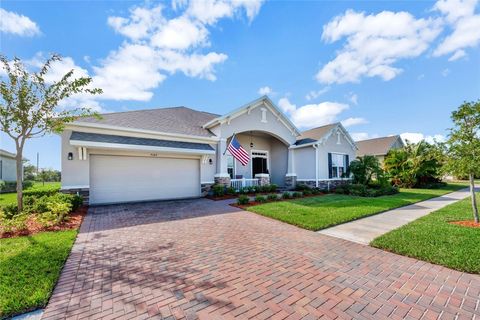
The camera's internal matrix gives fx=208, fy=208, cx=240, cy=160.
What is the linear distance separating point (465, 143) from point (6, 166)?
3815cm

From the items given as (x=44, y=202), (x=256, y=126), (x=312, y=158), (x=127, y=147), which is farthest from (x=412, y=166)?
(x=44, y=202)

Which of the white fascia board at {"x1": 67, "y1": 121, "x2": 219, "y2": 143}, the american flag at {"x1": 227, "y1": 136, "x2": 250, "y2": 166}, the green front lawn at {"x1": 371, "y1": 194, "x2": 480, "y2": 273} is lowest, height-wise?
the green front lawn at {"x1": 371, "y1": 194, "x2": 480, "y2": 273}

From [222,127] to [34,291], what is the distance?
37.4ft

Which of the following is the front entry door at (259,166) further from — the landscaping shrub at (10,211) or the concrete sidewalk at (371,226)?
the landscaping shrub at (10,211)

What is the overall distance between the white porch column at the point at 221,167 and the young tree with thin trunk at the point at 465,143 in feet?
33.2

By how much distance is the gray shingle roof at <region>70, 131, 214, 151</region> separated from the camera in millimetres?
9664

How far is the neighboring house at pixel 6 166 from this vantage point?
74.1 feet

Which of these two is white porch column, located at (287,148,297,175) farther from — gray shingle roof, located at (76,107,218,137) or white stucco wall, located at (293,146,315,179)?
gray shingle roof, located at (76,107,218,137)

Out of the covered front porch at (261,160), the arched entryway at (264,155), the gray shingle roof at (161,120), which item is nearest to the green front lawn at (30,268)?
the gray shingle roof at (161,120)

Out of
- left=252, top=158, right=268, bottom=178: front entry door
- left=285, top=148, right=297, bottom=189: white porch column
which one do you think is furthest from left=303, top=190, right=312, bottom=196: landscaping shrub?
left=252, top=158, right=268, bottom=178: front entry door

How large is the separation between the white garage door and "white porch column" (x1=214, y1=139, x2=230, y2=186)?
128 centimetres

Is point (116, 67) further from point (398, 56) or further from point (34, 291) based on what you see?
point (398, 56)

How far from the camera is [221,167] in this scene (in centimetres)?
1336

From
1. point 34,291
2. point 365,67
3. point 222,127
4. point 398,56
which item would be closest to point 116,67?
point 222,127
